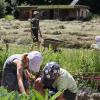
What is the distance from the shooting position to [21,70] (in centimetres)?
761

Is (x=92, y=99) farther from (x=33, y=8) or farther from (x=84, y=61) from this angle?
(x=33, y=8)

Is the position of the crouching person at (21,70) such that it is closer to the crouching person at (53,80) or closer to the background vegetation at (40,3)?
the crouching person at (53,80)

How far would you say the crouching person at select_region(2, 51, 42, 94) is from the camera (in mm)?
7520

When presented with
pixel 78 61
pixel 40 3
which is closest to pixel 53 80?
pixel 78 61

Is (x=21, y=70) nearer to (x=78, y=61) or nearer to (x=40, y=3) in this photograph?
(x=78, y=61)

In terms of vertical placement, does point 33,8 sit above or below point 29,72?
below

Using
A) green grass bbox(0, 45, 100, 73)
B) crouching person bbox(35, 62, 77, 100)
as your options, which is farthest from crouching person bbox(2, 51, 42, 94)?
green grass bbox(0, 45, 100, 73)

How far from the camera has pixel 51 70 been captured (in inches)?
273

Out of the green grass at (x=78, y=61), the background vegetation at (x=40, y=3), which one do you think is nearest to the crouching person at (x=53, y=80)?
the green grass at (x=78, y=61)

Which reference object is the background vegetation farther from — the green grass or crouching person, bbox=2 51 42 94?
crouching person, bbox=2 51 42 94

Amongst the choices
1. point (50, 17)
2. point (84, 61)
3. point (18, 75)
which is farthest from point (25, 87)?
point (50, 17)

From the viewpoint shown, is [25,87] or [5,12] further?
[5,12]

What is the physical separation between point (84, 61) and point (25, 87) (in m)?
4.82

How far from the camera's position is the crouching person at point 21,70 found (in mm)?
7520
